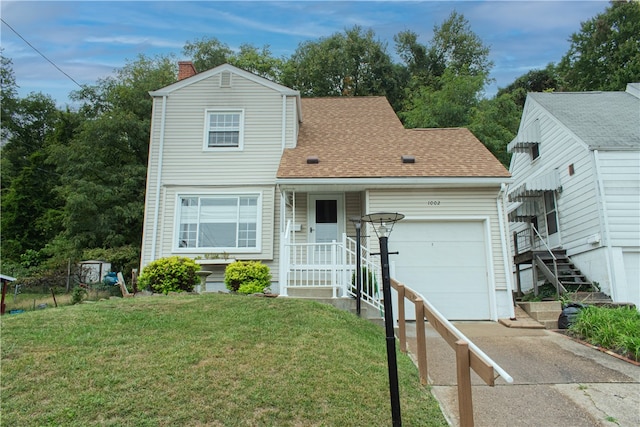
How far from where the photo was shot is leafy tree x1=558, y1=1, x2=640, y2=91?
Answer: 72.2 ft

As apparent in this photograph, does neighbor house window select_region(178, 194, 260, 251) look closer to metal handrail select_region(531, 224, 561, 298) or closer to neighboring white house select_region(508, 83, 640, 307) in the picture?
metal handrail select_region(531, 224, 561, 298)

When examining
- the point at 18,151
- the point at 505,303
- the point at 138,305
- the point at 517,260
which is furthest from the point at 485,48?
the point at 18,151

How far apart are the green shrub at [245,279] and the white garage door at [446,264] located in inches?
118

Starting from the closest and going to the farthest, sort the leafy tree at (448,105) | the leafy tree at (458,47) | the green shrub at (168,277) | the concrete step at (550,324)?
1. the concrete step at (550,324)
2. the green shrub at (168,277)
3. the leafy tree at (448,105)
4. the leafy tree at (458,47)

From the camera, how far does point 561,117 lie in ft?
41.7

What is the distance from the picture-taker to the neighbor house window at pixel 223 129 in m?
10.9

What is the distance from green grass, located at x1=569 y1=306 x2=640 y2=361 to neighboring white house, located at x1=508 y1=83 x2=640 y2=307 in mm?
2954

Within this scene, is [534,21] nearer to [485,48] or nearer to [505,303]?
[505,303]

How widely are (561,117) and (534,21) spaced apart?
3.20m

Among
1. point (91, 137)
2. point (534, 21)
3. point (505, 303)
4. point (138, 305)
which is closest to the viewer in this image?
point (138, 305)

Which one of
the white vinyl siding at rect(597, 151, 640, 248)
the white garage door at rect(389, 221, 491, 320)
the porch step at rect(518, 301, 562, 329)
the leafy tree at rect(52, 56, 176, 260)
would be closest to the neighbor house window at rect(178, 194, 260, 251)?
the white garage door at rect(389, 221, 491, 320)

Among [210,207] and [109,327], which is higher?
[210,207]

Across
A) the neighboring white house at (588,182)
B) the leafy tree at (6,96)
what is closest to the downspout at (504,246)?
the neighboring white house at (588,182)

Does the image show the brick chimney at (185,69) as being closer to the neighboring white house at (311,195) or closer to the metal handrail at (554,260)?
the neighboring white house at (311,195)
